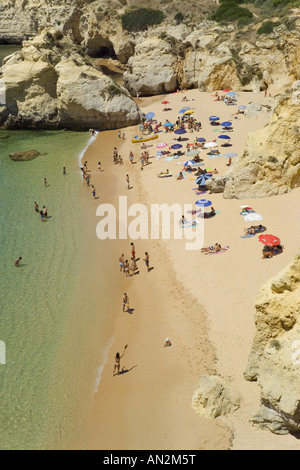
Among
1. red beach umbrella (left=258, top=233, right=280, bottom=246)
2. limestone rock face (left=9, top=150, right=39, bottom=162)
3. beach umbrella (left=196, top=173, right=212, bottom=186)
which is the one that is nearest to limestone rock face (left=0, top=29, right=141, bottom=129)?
limestone rock face (left=9, top=150, right=39, bottom=162)

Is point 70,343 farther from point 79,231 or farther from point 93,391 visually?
point 79,231

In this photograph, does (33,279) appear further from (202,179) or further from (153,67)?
(153,67)

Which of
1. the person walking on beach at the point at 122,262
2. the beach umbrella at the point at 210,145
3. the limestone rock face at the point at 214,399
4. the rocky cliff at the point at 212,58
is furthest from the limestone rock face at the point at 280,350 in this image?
the rocky cliff at the point at 212,58

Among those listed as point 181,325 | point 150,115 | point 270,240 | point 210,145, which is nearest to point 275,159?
point 270,240

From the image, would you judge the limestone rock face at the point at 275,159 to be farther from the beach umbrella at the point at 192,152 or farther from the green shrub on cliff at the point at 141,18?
the green shrub on cliff at the point at 141,18

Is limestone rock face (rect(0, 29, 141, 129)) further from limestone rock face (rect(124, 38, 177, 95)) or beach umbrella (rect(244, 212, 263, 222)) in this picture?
beach umbrella (rect(244, 212, 263, 222))

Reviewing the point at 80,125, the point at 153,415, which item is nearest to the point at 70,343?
the point at 153,415
